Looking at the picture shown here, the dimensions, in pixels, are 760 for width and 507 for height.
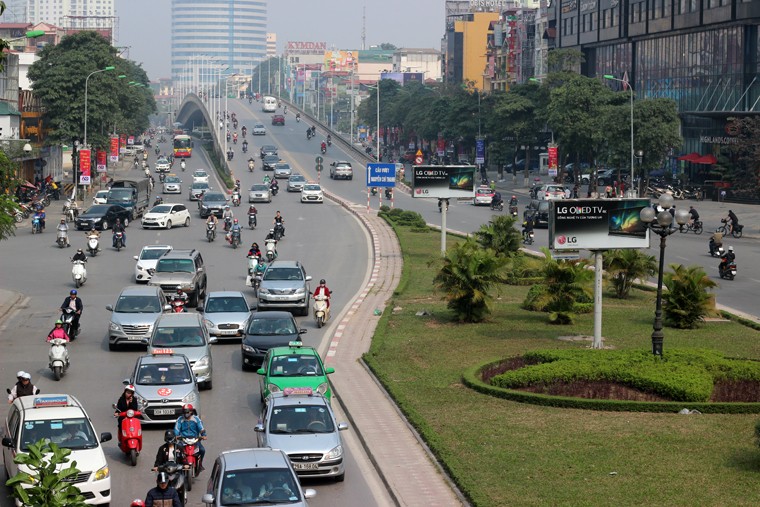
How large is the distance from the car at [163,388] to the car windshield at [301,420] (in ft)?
9.35

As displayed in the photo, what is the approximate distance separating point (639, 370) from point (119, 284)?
77.2 ft

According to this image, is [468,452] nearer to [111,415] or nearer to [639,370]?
[639,370]

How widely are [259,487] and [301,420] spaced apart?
407cm

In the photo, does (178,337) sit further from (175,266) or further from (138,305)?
(175,266)

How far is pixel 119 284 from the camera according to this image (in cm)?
4281

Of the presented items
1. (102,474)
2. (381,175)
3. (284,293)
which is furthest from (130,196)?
(102,474)

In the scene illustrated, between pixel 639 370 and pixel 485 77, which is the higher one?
pixel 485 77

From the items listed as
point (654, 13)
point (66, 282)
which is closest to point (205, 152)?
point (654, 13)

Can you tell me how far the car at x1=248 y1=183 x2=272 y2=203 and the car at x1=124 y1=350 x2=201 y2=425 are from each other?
5403 cm

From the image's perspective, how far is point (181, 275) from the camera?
38.3m

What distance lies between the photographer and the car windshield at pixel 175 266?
38625mm

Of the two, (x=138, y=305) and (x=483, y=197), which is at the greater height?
(x=483, y=197)

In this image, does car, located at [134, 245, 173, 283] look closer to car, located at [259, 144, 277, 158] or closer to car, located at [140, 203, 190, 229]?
car, located at [140, 203, 190, 229]

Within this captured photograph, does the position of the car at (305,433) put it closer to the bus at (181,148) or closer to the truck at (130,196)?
the truck at (130,196)
